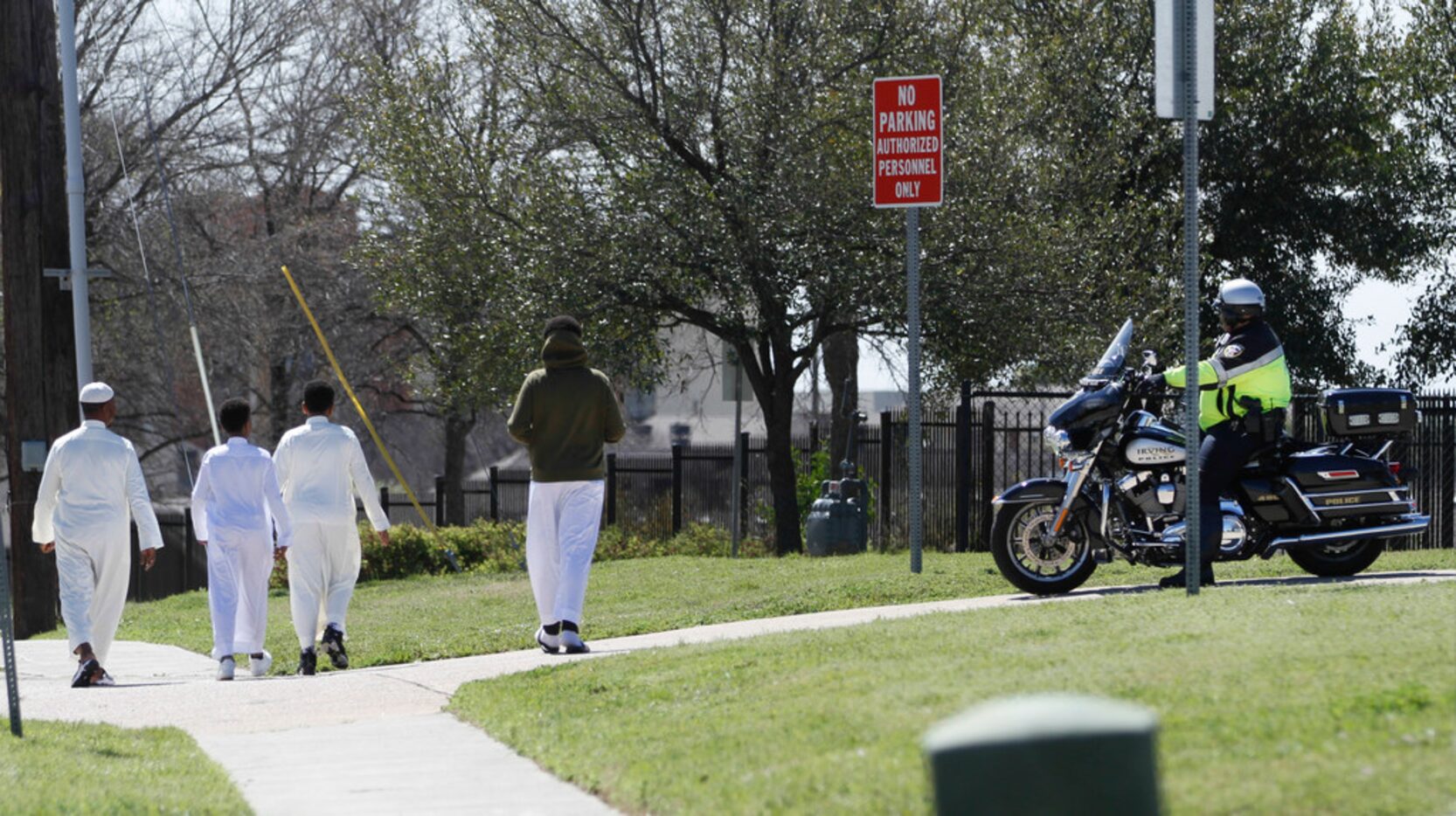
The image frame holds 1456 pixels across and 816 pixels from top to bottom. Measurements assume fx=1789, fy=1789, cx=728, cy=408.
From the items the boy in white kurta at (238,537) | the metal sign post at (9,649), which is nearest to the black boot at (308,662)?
the boy in white kurta at (238,537)

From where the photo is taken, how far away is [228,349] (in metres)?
29.0

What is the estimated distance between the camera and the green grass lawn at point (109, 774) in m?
6.26

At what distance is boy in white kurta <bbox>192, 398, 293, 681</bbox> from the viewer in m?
11.1

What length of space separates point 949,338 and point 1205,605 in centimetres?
1110

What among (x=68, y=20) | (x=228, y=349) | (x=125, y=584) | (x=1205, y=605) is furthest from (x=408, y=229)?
(x=1205, y=605)

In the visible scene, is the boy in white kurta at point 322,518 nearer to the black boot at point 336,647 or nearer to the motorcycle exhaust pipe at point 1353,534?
the black boot at point 336,647

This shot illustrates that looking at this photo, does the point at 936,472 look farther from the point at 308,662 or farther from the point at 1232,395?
the point at 308,662

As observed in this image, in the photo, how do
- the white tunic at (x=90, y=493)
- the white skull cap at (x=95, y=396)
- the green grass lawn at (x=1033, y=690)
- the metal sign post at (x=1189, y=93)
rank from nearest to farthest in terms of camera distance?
the green grass lawn at (x=1033, y=690) → the metal sign post at (x=1189, y=93) → the white tunic at (x=90, y=493) → the white skull cap at (x=95, y=396)

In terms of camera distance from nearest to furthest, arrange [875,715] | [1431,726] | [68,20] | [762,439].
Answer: [1431,726] → [875,715] → [68,20] → [762,439]

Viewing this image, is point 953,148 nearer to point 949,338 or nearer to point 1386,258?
point 949,338

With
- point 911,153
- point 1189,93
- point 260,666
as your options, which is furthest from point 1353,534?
point 260,666

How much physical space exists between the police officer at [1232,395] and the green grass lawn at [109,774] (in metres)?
5.96

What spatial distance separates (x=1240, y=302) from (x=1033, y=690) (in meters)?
4.91

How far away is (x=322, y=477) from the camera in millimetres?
11141
